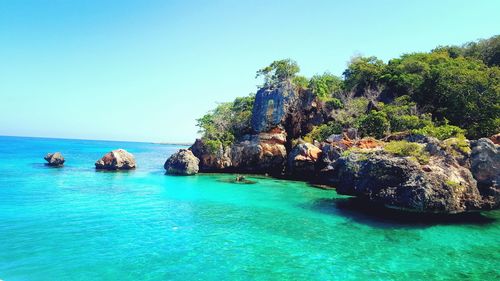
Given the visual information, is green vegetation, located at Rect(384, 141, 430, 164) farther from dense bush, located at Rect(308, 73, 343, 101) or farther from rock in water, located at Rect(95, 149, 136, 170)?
rock in water, located at Rect(95, 149, 136, 170)

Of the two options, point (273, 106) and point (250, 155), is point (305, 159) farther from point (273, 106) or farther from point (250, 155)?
point (273, 106)

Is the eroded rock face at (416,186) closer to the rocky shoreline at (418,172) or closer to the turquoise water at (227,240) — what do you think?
the rocky shoreline at (418,172)

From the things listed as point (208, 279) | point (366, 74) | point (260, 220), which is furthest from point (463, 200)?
point (366, 74)

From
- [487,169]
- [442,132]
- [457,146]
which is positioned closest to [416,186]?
[457,146]

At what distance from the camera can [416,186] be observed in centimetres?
1638

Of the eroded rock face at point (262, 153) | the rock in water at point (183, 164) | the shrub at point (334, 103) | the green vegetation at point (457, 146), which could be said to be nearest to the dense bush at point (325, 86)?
the shrub at point (334, 103)

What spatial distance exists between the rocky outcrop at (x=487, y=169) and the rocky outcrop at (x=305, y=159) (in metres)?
14.7

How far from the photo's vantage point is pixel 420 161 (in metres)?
17.7

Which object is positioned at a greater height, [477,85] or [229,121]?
[477,85]

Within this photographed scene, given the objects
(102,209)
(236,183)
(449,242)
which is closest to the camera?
(449,242)

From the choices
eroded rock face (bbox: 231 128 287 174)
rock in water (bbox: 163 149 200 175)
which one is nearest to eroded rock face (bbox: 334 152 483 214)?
eroded rock face (bbox: 231 128 287 174)

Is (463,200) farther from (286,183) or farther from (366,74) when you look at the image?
(366,74)

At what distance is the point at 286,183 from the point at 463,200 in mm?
15256

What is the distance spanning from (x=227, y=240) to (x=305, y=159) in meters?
19.6
